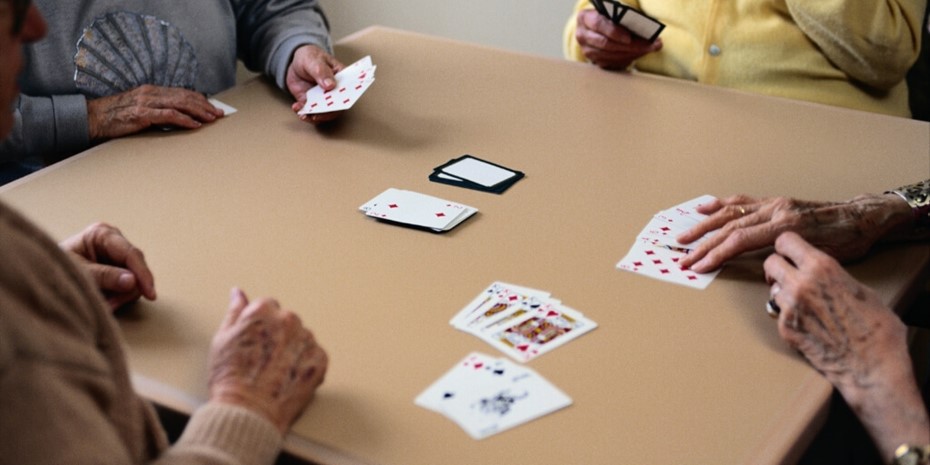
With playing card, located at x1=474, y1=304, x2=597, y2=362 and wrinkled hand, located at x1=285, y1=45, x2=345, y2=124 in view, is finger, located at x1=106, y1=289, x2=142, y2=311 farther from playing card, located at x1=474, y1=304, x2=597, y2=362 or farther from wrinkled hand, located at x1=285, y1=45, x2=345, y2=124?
wrinkled hand, located at x1=285, y1=45, x2=345, y2=124

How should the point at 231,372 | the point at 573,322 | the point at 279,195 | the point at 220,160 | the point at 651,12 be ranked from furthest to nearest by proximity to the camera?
the point at 651,12
the point at 220,160
the point at 279,195
the point at 573,322
the point at 231,372

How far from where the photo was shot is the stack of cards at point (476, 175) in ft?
5.79

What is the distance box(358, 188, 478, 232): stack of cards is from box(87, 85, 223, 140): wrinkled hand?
20.8 inches

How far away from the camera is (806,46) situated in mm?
2232

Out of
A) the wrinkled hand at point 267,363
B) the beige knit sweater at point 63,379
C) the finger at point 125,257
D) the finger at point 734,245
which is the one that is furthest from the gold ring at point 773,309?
the finger at point 125,257

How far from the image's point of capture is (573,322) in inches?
53.7

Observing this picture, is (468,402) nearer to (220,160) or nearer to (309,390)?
(309,390)

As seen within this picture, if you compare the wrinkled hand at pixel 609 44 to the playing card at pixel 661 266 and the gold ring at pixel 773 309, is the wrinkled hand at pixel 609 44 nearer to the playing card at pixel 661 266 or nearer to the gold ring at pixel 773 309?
the playing card at pixel 661 266

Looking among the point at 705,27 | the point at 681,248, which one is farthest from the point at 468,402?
the point at 705,27

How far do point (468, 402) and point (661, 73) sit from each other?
142cm

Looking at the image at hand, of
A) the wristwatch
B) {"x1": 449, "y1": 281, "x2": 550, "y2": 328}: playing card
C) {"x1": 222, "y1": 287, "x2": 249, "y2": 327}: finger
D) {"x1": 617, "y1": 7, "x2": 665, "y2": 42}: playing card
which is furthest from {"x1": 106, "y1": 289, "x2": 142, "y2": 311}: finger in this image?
{"x1": 617, "y1": 7, "x2": 665, "y2": 42}: playing card

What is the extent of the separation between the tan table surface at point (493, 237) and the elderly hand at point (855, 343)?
0.04 metres

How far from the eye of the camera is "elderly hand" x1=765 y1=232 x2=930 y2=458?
1.26m

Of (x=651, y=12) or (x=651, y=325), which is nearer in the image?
(x=651, y=325)
